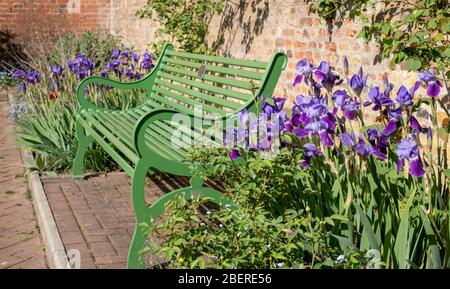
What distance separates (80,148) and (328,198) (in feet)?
9.68

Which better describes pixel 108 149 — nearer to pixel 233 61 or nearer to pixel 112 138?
pixel 112 138

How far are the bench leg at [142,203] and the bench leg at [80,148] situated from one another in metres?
2.12

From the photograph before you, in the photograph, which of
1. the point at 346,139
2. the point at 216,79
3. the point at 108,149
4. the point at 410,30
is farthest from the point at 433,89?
the point at 108,149

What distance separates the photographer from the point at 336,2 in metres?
4.67

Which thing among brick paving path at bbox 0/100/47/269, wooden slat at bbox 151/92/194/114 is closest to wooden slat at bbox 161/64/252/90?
wooden slat at bbox 151/92/194/114

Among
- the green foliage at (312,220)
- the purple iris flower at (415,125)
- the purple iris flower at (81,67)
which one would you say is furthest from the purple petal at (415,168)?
the purple iris flower at (81,67)

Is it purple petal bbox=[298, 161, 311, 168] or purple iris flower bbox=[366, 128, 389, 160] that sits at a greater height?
purple iris flower bbox=[366, 128, 389, 160]

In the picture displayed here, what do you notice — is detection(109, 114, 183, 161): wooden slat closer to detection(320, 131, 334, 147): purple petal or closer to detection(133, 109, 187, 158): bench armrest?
detection(133, 109, 187, 158): bench armrest

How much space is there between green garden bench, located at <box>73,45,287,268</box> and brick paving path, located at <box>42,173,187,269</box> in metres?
0.29

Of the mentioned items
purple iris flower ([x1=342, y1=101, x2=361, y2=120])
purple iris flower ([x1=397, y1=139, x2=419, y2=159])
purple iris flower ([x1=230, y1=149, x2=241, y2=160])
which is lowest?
purple iris flower ([x1=230, y1=149, x2=241, y2=160])

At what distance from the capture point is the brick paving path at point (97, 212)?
3.77 m

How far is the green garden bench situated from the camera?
3.39 meters
